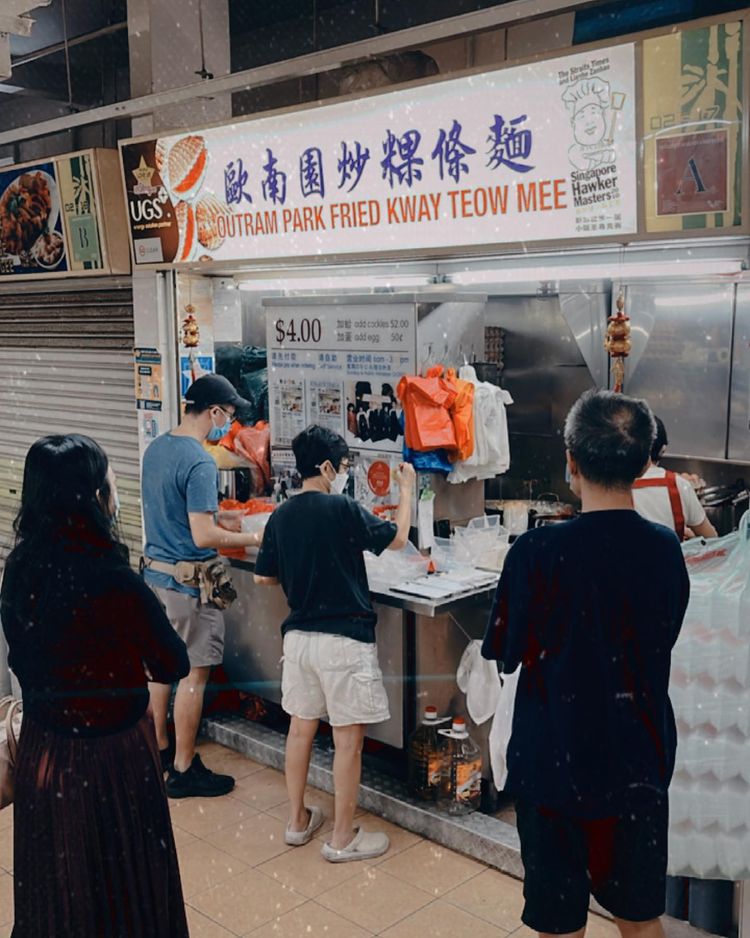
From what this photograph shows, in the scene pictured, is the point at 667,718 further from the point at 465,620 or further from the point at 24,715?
the point at 465,620

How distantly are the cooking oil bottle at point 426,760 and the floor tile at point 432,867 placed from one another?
0.96 feet

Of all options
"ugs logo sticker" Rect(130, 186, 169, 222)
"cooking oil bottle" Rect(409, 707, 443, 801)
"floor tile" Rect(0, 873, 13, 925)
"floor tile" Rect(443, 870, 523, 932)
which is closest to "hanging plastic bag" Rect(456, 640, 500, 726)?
"cooking oil bottle" Rect(409, 707, 443, 801)

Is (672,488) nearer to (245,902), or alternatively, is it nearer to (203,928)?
(245,902)

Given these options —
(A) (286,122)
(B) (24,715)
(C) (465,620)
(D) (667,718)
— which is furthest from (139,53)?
(D) (667,718)

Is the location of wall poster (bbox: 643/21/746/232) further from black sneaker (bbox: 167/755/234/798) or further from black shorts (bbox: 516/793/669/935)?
black sneaker (bbox: 167/755/234/798)

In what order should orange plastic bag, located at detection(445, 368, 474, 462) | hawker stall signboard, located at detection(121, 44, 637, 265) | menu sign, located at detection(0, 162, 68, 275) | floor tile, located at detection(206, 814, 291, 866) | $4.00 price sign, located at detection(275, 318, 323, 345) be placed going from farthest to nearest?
menu sign, located at detection(0, 162, 68, 275), $4.00 price sign, located at detection(275, 318, 323, 345), orange plastic bag, located at detection(445, 368, 474, 462), floor tile, located at detection(206, 814, 291, 866), hawker stall signboard, located at detection(121, 44, 637, 265)

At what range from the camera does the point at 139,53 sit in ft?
20.3

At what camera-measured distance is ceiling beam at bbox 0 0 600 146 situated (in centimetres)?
407

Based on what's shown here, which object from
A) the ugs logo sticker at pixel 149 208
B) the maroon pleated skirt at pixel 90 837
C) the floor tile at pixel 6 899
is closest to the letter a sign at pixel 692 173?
the maroon pleated skirt at pixel 90 837

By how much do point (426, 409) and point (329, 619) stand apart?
4.23 feet

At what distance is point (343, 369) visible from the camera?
18.9 ft

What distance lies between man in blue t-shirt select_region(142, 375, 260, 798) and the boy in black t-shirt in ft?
2.31

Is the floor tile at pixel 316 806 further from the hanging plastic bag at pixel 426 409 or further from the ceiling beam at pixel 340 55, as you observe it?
the ceiling beam at pixel 340 55

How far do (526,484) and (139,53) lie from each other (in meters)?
4.04
